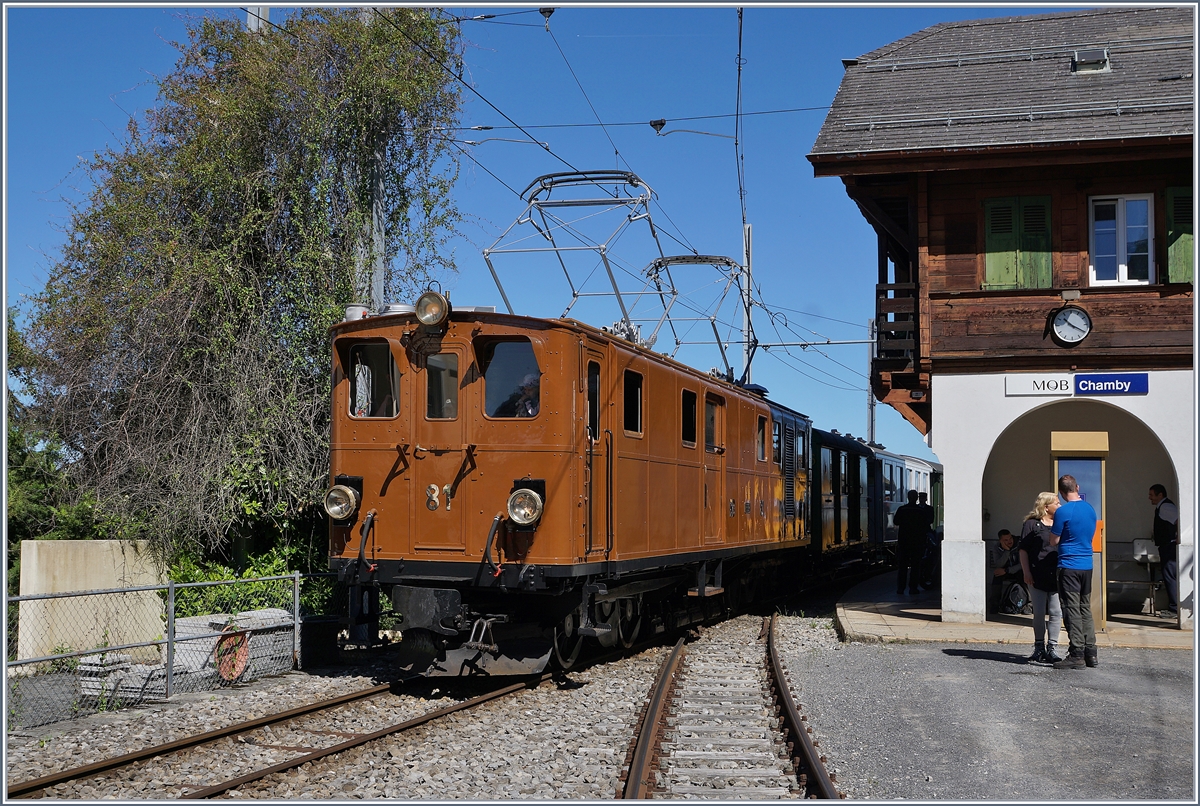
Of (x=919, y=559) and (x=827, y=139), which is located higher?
(x=827, y=139)

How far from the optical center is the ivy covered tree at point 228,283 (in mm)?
12320

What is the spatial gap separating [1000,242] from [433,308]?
26.4ft

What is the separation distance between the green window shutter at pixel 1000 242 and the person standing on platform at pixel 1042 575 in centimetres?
388

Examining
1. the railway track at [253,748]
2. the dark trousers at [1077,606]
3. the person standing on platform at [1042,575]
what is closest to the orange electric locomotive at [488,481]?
the railway track at [253,748]

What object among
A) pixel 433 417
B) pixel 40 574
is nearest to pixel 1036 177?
pixel 433 417

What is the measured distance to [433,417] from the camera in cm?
890

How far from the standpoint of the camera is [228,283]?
12.5m

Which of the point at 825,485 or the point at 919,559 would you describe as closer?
the point at 919,559

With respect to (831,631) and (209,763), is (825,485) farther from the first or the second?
(209,763)

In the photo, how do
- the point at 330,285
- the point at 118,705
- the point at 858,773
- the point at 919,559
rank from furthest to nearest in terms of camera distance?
the point at 919,559 → the point at 330,285 → the point at 118,705 → the point at 858,773

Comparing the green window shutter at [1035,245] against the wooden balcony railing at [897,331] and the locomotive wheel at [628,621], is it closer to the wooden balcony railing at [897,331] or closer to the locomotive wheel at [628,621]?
the wooden balcony railing at [897,331]

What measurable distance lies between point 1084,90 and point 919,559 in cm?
757

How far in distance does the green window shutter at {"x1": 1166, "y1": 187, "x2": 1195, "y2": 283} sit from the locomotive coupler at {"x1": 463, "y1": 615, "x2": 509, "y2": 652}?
9477 mm

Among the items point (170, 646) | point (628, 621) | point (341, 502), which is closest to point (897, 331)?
point (628, 621)
